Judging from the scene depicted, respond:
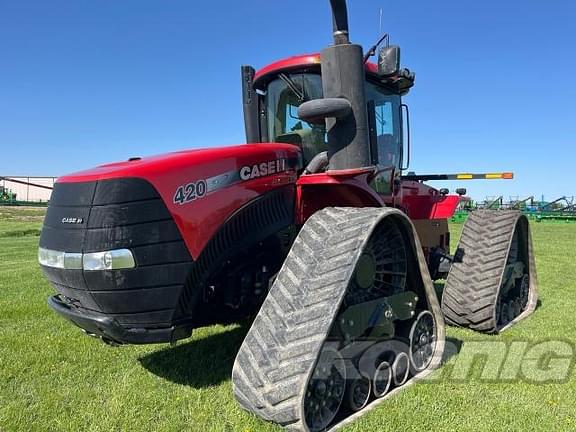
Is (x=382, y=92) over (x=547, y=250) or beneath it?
over

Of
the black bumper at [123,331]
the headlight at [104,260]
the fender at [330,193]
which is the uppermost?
the fender at [330,193]

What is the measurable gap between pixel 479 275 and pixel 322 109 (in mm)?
2694

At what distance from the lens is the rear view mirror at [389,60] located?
3.84m

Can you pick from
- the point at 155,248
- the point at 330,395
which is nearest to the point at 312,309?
the point at 330,395

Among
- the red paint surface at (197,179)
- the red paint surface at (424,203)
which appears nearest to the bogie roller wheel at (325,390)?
the red paint surface at (197,179)

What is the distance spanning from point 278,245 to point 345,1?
Answer: 1825 millimetres

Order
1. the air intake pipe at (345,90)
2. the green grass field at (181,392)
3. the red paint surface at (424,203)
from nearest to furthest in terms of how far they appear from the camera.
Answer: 1. the green grass field at (181,392)
2. the air intake pipe at (345,90)
3. the red paint surface at (424,203)

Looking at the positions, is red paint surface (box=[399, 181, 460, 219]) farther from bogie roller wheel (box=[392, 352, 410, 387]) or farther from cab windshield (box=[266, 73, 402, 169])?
bogie roller wheel (box=[392, 352, 410, 387])

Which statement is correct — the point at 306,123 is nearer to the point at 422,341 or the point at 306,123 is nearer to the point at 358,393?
the point at 422,341

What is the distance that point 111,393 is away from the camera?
3691 millimetres

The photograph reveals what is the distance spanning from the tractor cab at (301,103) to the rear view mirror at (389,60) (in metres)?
0.19

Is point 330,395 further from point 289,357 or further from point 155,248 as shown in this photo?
point 155,248

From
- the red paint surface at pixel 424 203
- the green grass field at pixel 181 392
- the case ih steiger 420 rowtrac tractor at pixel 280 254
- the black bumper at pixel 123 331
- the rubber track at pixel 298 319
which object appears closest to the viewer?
the rubber track at pixel 298 319

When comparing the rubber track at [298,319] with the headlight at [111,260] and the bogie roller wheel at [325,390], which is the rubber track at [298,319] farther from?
the headlight at [111,260]
